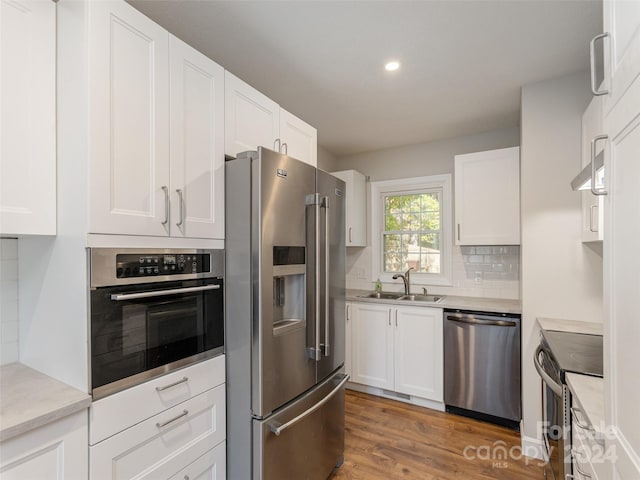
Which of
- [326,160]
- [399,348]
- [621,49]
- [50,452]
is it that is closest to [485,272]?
[399,348]

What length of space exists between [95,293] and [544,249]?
2.70 m

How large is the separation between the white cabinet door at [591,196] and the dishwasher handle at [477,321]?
0.84m

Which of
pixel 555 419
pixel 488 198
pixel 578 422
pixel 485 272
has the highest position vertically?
pixel 488 198

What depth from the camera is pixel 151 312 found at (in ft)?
4.32

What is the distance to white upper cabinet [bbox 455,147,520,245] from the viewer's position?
2.87 m

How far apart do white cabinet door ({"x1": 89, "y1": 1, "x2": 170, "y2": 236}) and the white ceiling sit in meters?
0.54

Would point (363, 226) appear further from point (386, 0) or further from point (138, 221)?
point (138, 221)

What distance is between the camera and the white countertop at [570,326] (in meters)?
2.08

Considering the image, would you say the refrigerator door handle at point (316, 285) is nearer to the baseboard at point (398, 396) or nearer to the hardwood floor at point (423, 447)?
the hardwood floor at point (423, 447)

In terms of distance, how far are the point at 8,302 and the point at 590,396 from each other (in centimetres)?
237

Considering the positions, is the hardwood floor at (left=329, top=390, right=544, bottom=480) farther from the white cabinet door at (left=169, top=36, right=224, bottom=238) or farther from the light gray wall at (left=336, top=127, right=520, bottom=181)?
the light gray wall at (left=336, top=127, right=520, bottom=181)

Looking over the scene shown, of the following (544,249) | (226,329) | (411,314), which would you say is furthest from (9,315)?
(544,249)

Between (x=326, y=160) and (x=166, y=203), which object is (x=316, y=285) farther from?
(x=326, y=160)

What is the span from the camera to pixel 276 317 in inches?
67.9
